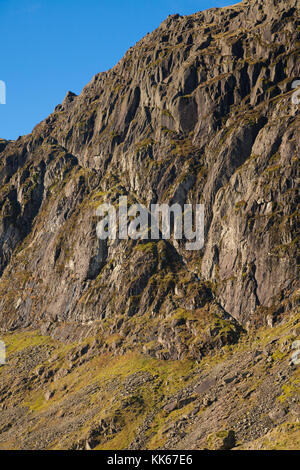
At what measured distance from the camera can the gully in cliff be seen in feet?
465

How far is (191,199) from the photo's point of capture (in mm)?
147750

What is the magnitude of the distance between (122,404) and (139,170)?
318ft

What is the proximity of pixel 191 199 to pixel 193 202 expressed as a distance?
1.60 m

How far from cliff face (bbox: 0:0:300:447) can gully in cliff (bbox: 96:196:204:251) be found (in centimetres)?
324

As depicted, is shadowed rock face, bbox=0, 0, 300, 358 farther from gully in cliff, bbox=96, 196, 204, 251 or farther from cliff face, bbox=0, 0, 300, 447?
gully in cliff, bbox=96, 196, 204, 251

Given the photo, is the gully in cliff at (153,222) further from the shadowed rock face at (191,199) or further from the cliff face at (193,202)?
the cliff face at (193,202)

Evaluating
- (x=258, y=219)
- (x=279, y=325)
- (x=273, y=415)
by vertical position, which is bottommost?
(x=273, y=415)

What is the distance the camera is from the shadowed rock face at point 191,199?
118 meters

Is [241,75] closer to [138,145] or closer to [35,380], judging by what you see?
[138,145]

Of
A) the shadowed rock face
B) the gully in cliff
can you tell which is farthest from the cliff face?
the gully in cliff

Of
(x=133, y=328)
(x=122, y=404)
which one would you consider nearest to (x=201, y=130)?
(x=133, y=328)

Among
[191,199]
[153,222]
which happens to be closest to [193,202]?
[191,199]

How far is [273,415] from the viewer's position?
74.6 m

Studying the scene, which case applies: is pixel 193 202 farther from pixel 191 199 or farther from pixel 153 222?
pixel 153 222
